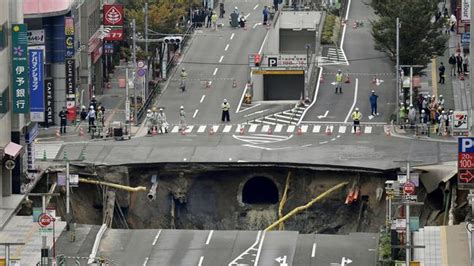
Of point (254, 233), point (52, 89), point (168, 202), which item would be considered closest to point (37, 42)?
point (52, 89)

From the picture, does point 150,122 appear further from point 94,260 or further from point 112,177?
point 94,260

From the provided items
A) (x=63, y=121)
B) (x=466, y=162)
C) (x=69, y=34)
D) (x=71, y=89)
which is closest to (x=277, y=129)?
(x=71, y=89)

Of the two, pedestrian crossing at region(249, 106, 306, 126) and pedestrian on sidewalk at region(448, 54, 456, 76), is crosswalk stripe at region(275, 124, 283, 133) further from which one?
pedestrian on sidewalk at region(448, 54, 456, 76)

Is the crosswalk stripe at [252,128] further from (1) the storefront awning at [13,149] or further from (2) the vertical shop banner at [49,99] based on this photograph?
(1) the storefront awning at [13,149]

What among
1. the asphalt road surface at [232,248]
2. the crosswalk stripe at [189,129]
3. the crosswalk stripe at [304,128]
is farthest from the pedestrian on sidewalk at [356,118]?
the asphalt road surface at [232,248]

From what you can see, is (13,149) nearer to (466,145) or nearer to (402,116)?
(466,145)

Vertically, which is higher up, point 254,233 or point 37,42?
point 37,42
